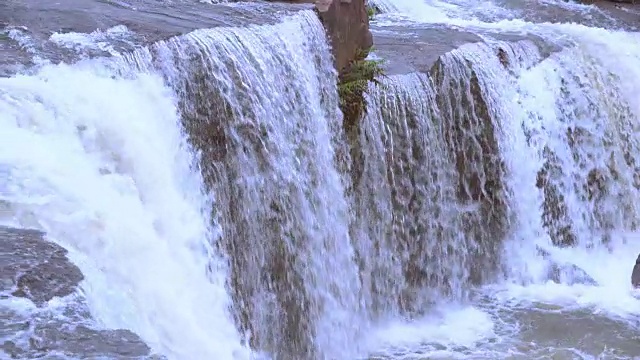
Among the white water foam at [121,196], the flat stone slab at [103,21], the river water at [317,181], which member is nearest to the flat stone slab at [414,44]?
the river water at [317,181]

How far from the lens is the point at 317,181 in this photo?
6738 mm

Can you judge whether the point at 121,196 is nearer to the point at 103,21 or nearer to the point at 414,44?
the point at 103,21

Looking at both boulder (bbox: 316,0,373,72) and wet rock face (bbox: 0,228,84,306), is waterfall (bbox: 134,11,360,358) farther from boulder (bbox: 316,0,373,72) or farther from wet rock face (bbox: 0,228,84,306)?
wet rock face (bbox: 0,228,84,306)

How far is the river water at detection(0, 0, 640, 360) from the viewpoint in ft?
15.4

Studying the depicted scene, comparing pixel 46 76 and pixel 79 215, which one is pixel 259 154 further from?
pixel 79 215

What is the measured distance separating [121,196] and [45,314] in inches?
54.0

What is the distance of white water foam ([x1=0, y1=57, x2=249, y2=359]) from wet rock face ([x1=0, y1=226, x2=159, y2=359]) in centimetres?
11

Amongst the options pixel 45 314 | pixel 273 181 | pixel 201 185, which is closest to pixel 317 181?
pixel 273 181

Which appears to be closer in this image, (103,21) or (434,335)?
(103,21)

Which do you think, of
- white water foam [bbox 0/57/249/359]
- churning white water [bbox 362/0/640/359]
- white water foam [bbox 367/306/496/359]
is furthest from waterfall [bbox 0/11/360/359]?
churning white water [bbox 362/0/640/359]

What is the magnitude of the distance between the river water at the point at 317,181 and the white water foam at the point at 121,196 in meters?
0.01

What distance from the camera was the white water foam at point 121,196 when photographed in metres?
4.18

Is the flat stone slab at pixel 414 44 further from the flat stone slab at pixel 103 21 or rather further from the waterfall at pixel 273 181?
the waterfall at pixel 273 181

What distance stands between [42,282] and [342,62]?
4.12 metres
